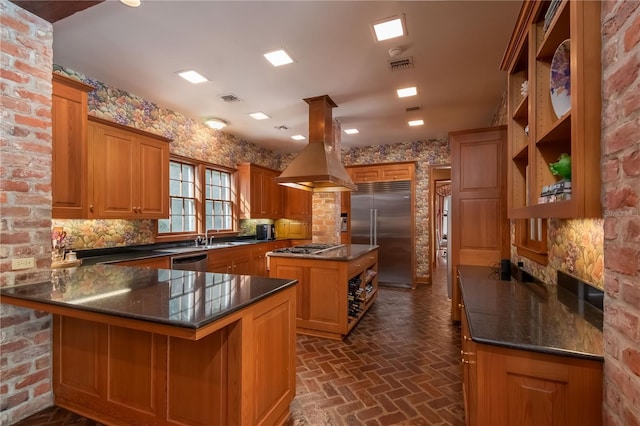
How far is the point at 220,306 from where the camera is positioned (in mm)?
1488

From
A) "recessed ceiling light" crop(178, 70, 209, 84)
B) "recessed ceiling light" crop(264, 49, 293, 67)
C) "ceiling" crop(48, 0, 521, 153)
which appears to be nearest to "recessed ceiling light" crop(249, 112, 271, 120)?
"ceiling" crop(48, 0, 521, 153)

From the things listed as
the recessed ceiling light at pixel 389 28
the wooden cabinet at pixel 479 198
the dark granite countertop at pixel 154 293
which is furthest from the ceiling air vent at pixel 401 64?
the dark granite countertop at pixel 154 293

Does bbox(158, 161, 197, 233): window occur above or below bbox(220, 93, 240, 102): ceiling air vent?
below

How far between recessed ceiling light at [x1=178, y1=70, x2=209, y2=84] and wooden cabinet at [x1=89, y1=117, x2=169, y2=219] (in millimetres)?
937

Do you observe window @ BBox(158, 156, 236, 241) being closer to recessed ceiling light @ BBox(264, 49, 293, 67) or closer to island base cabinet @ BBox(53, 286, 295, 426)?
recessed ceiling light @ BBox(264, 49, 293, 67)

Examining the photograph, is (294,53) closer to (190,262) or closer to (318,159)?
(318,159)

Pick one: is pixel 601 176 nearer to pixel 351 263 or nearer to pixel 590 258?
pixel 590 258

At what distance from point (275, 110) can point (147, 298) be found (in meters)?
3.47

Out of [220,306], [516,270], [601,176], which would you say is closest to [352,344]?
[516,270]

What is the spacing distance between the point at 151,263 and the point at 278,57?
269 centimetres

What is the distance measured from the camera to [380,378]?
2512mm

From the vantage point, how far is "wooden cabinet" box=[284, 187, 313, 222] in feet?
22.2

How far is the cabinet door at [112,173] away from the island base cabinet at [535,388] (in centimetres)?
368

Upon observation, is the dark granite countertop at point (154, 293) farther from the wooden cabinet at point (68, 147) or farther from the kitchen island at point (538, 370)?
the kitchen island at point (538, 370)
